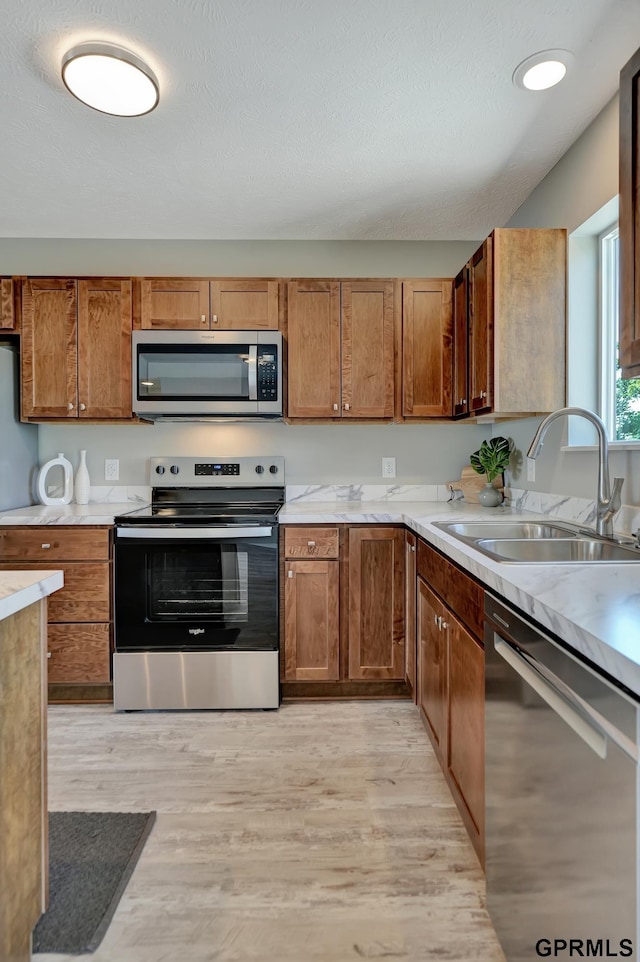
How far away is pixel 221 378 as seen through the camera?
8.70 feet

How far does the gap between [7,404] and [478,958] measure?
2927 mm

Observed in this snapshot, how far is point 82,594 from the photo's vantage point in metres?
2.45

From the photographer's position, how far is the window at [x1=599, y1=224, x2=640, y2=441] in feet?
6.65

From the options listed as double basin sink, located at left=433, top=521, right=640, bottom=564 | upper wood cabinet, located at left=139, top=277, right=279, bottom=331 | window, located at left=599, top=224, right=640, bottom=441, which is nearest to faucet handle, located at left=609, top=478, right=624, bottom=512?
double basin sink, located at left=433, top=521, right=640, bottom=564

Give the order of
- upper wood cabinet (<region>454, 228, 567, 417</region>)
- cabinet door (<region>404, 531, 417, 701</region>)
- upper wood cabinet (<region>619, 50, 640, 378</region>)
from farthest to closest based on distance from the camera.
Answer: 1. cabinet door (<region>404, 531, 417, 701</region>)
2. upper wood cabinet (<region>454, 228, 567, 417</region>)
3. upper wood cabinet (<region>619, 50, 640, 378</region>)

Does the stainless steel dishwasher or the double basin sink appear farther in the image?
the double basin sink

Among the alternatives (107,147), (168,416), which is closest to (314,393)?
(168,416)

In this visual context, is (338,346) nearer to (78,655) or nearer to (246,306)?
(246,306)

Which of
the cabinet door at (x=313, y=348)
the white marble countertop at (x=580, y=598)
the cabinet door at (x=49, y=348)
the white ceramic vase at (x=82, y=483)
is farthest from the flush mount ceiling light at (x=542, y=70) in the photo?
the white ceramic vase at (x=82, y=483)

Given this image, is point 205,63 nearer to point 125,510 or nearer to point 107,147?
point 107,147

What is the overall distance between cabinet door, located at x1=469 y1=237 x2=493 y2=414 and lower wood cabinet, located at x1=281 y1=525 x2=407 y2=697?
2.46ft

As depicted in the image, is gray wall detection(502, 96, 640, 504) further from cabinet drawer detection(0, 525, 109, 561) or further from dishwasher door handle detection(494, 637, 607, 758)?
cabinet drawer detection(0, 525, 109, 561)

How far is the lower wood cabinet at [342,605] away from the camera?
2479 mm

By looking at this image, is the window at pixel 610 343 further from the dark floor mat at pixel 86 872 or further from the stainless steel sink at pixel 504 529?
the dark floor mat at pixel 86 872
